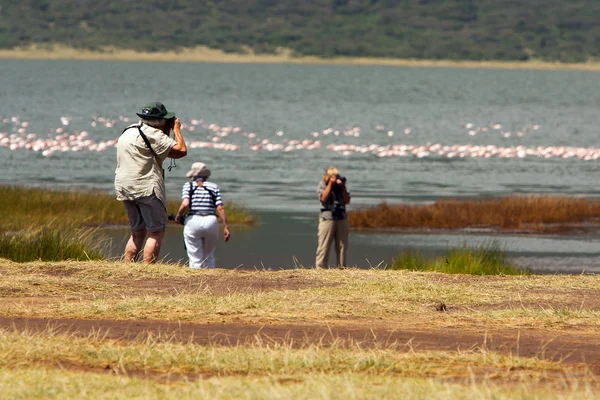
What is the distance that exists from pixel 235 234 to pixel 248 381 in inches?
628

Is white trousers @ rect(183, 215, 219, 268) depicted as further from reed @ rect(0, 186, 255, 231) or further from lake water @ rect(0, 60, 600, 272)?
→ reed @ rect(0, 186, 255, 231)

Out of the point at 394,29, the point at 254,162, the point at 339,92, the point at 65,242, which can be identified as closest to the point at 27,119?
the point at 254,162

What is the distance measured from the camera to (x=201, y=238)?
44.3ft

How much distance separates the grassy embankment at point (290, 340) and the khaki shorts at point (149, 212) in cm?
41

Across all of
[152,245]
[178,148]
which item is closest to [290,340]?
[178,148]

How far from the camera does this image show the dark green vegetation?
550 feet

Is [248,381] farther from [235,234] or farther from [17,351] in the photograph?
[235,234]

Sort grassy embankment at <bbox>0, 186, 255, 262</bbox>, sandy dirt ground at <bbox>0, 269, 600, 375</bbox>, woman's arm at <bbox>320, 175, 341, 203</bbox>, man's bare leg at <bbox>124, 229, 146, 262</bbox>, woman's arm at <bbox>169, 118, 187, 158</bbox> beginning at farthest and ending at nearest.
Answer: grassy embankment at <bbox>0, 186, 255, 262</bbox>
woman's arm at <bbox>320, 175, 341, 203</bbox>
man's bare leg at <bbox>124, 229, 146, 262</bbox>
woman's arm at <bbox>169, 118, 187, 158</bbox>
sandy dirt ground at <bbox>0, 269, 600, 375</bbox>

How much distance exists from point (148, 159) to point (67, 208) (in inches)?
513

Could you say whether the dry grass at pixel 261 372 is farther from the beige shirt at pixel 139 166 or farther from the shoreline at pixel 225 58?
the shoreline at pixel 225 58

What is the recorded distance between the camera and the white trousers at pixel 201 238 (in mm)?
13314

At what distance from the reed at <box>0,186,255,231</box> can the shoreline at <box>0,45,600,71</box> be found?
14478cm

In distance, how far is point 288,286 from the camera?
34.9 feet

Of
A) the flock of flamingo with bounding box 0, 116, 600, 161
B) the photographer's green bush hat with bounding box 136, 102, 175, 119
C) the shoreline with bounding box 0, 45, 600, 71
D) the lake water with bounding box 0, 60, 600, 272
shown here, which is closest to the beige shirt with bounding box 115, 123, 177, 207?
the photographer's green bush hat with bounding box 136, 102, 175, 119
